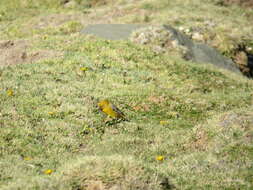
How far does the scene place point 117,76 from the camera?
20719 millimetres

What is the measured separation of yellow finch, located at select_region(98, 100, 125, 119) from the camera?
52.1ft

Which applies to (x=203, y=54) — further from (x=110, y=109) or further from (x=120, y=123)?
(x=120, y=123)

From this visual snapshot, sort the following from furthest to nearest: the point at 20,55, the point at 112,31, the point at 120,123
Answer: the point at 112,31 < the point at 20,55 < the point at 120,123

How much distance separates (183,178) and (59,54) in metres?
13.8

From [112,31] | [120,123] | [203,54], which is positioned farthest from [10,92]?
[203,54]

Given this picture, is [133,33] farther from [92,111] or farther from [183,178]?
[183,178]

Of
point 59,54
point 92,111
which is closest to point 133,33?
point 59,54

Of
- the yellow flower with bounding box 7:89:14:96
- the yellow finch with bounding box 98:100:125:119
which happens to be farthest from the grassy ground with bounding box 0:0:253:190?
the yellow finch with bounding box 98:100:125:119

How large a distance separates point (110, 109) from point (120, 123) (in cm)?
81

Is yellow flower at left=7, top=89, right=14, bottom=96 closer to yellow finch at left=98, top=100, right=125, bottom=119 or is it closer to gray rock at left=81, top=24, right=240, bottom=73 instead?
yellow finch at left=98, top=100, right=125, bottom=119

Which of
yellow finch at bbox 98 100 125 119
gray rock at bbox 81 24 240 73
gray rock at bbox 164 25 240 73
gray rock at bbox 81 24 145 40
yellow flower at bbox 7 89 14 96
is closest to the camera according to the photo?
yellow finch at bbox 98 100 125 119

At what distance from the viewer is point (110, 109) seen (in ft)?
52.7

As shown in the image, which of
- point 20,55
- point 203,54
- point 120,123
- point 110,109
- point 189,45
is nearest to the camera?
point 120,123

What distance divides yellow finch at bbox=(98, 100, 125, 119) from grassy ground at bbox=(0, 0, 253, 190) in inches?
19.2
